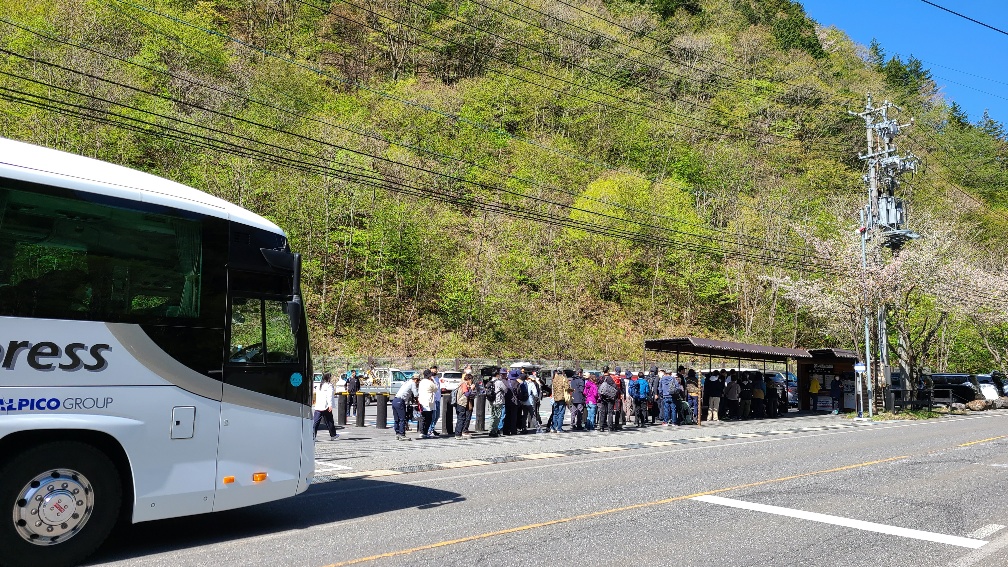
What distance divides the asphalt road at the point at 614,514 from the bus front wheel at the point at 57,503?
0.37 m

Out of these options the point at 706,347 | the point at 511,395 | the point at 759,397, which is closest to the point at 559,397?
the point at 511,395

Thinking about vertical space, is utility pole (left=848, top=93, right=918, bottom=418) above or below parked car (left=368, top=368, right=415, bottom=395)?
above

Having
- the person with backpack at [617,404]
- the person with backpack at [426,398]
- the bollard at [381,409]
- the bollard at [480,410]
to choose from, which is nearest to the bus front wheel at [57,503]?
the person with backpack at [426,398]

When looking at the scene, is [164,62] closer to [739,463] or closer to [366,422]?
[366,422]

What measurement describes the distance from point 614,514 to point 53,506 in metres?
5.66

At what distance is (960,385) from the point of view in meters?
38.2

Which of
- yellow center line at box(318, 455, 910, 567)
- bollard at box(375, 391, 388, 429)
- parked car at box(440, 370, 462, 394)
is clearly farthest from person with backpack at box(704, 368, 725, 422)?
yellow center line at box(318, 455, 910, 567)

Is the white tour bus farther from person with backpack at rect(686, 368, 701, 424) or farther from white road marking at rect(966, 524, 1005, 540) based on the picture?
person with backpack at rect(686, 368, 701, 424)

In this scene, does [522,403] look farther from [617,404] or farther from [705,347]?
[705,347]

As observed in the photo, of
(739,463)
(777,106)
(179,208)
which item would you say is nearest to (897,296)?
(739,463)

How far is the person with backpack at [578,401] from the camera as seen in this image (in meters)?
21.5

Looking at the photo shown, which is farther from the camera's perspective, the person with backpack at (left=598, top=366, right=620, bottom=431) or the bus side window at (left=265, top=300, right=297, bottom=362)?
the person with backpack at (left=598, top=366, right=620, bottom=431)

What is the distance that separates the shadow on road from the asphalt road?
0.03m

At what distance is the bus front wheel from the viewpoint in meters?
6.04
